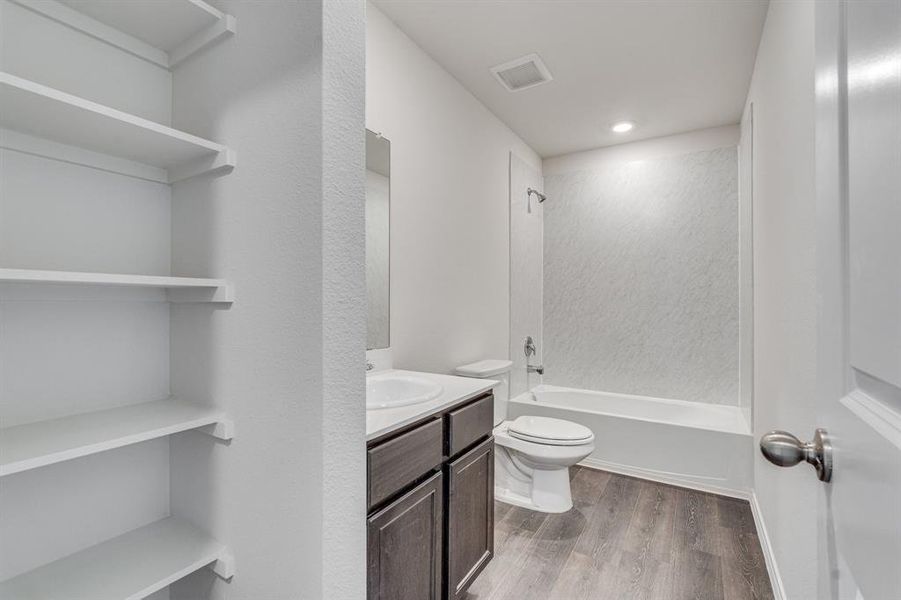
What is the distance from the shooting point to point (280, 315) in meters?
1.00

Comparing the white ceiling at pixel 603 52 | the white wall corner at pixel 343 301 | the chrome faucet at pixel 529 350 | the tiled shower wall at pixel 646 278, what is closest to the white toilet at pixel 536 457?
the chrome faucet at pixel 529 350

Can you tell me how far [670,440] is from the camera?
2916 millimetres

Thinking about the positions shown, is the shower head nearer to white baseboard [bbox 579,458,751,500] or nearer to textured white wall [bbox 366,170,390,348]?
textured white wall [bbox 366,170,390,348]

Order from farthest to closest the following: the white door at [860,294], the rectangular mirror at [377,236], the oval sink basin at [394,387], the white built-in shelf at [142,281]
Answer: the rectangular mirror at [377,236] → the oval sink basin at [394,387] → the white built-in shelf at [142,281] → the white door at [860,294]

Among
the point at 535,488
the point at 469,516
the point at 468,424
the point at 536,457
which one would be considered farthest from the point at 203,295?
the point at 535,488

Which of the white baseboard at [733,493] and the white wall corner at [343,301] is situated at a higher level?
the white wall corner at [343,301]

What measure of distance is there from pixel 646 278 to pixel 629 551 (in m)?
2.19

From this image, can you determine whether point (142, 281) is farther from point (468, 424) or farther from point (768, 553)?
point (768, 553)

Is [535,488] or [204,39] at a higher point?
[204,39]

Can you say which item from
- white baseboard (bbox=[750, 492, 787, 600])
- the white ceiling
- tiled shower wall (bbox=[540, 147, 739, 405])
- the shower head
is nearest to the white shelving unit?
the white ceiling

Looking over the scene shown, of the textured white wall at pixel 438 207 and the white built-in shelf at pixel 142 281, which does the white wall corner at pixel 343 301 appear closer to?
the white built-in shelf at pixel 142 281

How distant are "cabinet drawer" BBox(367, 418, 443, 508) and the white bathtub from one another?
1.99 metres

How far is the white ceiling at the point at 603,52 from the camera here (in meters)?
2.03

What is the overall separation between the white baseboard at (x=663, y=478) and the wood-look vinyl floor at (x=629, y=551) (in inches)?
2.2
